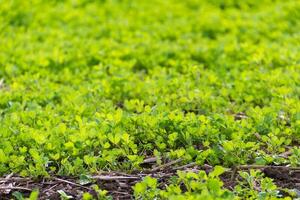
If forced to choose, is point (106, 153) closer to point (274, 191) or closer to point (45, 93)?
point (274, 191)

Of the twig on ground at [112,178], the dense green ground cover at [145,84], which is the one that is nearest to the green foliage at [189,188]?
the dense green ground cover at [145,84]

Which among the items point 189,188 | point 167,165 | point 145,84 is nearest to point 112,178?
point 167,165

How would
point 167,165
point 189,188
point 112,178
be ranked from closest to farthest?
point 189,188 → point 112,178 → point 167,165

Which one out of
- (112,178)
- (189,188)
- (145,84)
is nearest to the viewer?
(189,188)

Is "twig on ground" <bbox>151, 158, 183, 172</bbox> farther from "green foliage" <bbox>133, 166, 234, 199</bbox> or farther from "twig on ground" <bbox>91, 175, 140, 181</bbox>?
"green foliage" <bbox>133, 166, 234, 199</bbox>

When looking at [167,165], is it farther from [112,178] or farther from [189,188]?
[189,188]

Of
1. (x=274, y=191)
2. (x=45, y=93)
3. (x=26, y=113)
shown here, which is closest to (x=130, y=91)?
(x=45, y=93)

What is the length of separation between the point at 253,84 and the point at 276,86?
18 cm

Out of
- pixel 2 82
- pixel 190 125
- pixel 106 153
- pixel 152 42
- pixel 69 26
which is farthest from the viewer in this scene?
pixel 69 26

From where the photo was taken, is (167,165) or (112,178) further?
(167,165)

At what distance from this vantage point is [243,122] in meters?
4.59

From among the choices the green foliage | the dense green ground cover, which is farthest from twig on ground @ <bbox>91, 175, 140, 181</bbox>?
the green foliage

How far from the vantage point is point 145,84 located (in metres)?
5.75

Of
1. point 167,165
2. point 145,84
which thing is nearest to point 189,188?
point 167,165
